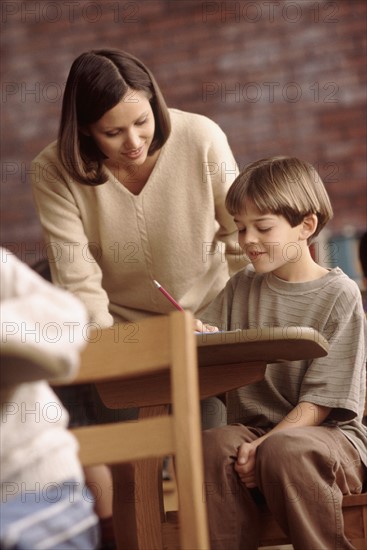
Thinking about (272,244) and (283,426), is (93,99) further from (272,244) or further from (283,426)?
(283,426)

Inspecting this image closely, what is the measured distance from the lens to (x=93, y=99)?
1991mm

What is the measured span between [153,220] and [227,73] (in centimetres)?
275

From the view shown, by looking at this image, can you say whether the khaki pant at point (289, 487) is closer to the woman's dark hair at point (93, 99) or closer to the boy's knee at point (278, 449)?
the boy's knee at point (278, 449)

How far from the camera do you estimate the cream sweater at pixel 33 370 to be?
2.67ft

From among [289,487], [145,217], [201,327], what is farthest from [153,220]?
[289,487]

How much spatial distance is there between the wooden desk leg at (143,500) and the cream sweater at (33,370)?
2.27 feet

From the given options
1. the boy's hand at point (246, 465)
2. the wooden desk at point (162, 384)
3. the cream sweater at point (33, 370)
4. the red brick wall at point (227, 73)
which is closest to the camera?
the cream sweater at point (33, 370)

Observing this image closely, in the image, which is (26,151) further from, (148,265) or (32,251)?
(148,265)

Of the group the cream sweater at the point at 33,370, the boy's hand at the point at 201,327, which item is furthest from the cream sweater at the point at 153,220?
the cream sweater at the point at 33,370

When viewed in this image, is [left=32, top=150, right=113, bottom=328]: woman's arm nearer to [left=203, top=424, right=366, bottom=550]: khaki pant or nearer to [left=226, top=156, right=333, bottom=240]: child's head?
[left=226, top=156, right=333, bottom=240]: child's head

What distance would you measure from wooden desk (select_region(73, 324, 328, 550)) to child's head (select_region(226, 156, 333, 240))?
1.25 ft

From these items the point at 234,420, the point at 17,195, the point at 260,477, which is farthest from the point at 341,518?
the point at 17,195

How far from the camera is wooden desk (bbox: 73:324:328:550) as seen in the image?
1475mm

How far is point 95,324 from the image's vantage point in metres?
1.98
